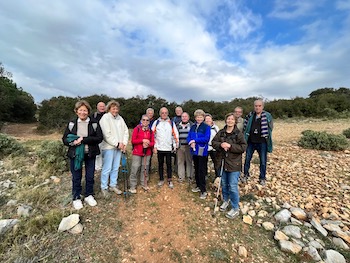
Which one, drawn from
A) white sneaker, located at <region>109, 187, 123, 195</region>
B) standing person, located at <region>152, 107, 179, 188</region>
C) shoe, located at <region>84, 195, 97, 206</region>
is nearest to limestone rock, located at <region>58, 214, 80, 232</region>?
shoe, located at <region>84, 195, 97, 206</region>

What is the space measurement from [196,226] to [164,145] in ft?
6.40

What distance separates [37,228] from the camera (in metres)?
3.57

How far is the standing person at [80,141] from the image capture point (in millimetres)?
3965

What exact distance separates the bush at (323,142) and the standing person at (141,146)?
715cm

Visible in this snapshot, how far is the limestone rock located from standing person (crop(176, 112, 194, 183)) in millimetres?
2613

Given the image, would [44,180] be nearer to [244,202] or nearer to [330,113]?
[244,202]

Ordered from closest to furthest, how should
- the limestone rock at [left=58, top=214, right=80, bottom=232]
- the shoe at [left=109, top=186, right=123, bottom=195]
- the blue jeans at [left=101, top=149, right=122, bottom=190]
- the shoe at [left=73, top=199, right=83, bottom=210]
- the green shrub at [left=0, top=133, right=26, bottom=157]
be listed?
the limestone rock at [left=58, top=214, right=80, bottom=232]
the shoe at [left=73, top=199, right=83, bottom=210]
the blue jeans at [left=101, top=149, right=122, bottom=190]
the shoe at [left=109, top=186, right=123, bottom=195]
the green shrub at [left=0, top=133, right=26, bottom=157]

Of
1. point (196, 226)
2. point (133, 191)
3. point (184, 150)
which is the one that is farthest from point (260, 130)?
point (133, 191)

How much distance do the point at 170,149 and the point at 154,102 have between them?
39.4 feet

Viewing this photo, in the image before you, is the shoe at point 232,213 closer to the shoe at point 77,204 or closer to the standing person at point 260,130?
the standing person at point 260,130

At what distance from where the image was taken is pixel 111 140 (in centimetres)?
446

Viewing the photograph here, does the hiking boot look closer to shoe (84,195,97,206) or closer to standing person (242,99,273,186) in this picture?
shoe (84,195,97,206)

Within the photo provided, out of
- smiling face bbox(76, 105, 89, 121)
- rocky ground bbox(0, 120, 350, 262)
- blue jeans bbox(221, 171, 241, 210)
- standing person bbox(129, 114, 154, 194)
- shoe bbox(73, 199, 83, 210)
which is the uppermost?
smiling face bbox(76, 105, 89, 121)

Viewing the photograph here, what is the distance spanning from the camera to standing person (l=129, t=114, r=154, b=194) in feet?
15.7
